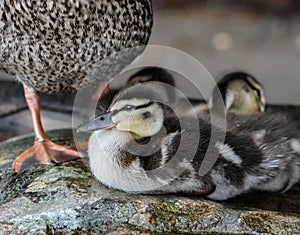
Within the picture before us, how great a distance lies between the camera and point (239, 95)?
3.15 m

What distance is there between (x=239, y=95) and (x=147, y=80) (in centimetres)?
40

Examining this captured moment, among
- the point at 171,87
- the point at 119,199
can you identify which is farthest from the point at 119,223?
the point at 171,87

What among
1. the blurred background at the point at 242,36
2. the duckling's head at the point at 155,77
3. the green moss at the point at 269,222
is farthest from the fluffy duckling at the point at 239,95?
the blurred background at the point at 242,36

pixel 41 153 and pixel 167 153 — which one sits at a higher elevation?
pixel 167 153

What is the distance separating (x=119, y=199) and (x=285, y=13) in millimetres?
5179

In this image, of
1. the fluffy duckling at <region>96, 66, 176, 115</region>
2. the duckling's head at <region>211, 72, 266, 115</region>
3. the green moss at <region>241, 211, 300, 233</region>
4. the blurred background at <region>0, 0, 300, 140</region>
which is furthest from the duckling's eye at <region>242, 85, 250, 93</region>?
the blurred background at <region>0, 0, 300, 140</region>

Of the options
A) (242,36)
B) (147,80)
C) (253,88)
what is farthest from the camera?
(242,36)

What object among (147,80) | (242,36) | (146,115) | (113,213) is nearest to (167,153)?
(146,115)

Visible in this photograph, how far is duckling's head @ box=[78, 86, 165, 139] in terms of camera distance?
2350 millimetres

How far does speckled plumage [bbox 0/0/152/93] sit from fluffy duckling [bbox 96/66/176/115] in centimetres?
12

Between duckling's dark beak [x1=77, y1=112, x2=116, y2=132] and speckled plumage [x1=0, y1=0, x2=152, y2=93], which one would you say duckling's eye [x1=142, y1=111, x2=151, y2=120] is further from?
speckled plumage [x1=0, y1=0, x2=152, y2=93]

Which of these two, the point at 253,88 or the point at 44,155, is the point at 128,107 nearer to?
the point at 44,155

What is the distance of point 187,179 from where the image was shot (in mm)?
2350

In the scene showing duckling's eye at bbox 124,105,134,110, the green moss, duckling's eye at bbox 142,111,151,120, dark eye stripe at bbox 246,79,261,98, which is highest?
duckling's eye at bbox 124,105,134,110
